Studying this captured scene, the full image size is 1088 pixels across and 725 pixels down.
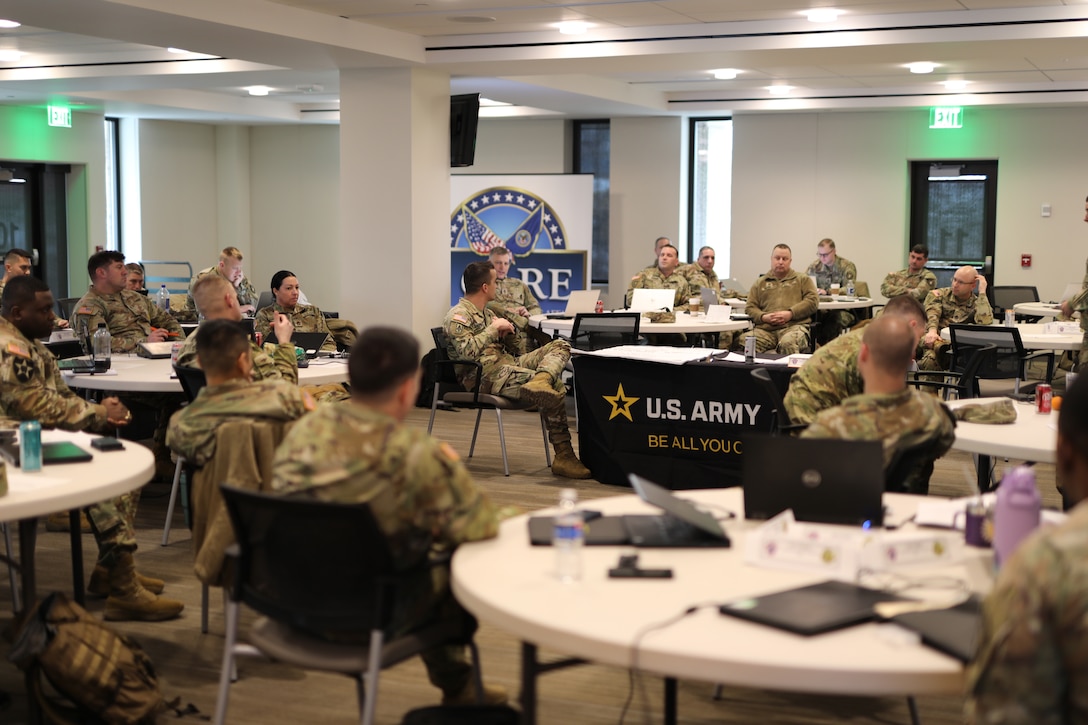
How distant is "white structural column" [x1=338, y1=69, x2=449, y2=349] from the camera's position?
32.8 ft

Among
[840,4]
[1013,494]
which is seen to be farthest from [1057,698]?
[840,4]

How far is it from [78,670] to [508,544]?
1443 millimetres

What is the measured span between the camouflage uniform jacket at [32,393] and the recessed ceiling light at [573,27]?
564cm

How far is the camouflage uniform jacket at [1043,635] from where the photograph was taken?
1644 millimetres

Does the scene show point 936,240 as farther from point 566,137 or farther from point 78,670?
point 78,670

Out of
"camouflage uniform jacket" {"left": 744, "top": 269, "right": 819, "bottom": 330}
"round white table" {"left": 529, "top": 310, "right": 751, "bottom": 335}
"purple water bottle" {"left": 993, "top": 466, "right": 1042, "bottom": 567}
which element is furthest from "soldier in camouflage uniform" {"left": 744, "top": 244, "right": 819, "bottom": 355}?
"purple water bottle" {"left": 993, "top": 466, "right": 1042, "bottom": 567}

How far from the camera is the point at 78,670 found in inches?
132

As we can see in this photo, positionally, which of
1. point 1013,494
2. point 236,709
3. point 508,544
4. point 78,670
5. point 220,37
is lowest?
point 236,709

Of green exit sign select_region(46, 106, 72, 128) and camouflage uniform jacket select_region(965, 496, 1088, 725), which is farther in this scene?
green exit sign select_region(46, 106, 72, 128)

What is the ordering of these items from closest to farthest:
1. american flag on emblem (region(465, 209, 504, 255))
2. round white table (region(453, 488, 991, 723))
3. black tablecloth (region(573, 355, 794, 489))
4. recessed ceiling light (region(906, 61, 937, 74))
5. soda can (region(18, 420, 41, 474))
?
round white table (region(453, 488, 991, 723)) < soda can (region(18, 420, 41, 474)) < black tablecloth (region(573, 355, 794, 489)) < recessed ceiling light (region(906, 61, 937, 74)) < american flag on emblem (region(465, 209, 504, 255))

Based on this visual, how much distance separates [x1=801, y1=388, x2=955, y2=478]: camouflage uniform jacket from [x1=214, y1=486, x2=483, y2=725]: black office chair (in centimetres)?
138

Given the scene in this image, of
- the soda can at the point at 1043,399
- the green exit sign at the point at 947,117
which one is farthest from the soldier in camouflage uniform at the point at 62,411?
the green exit sign at the point at 947,117

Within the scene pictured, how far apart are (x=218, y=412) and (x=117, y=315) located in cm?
427

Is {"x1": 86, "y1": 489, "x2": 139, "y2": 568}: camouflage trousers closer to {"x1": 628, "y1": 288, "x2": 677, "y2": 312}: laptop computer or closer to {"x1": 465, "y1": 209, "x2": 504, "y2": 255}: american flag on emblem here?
{"x1": 628, "y1": 288, "x2": 677, "y2": 312}: laptop computer
